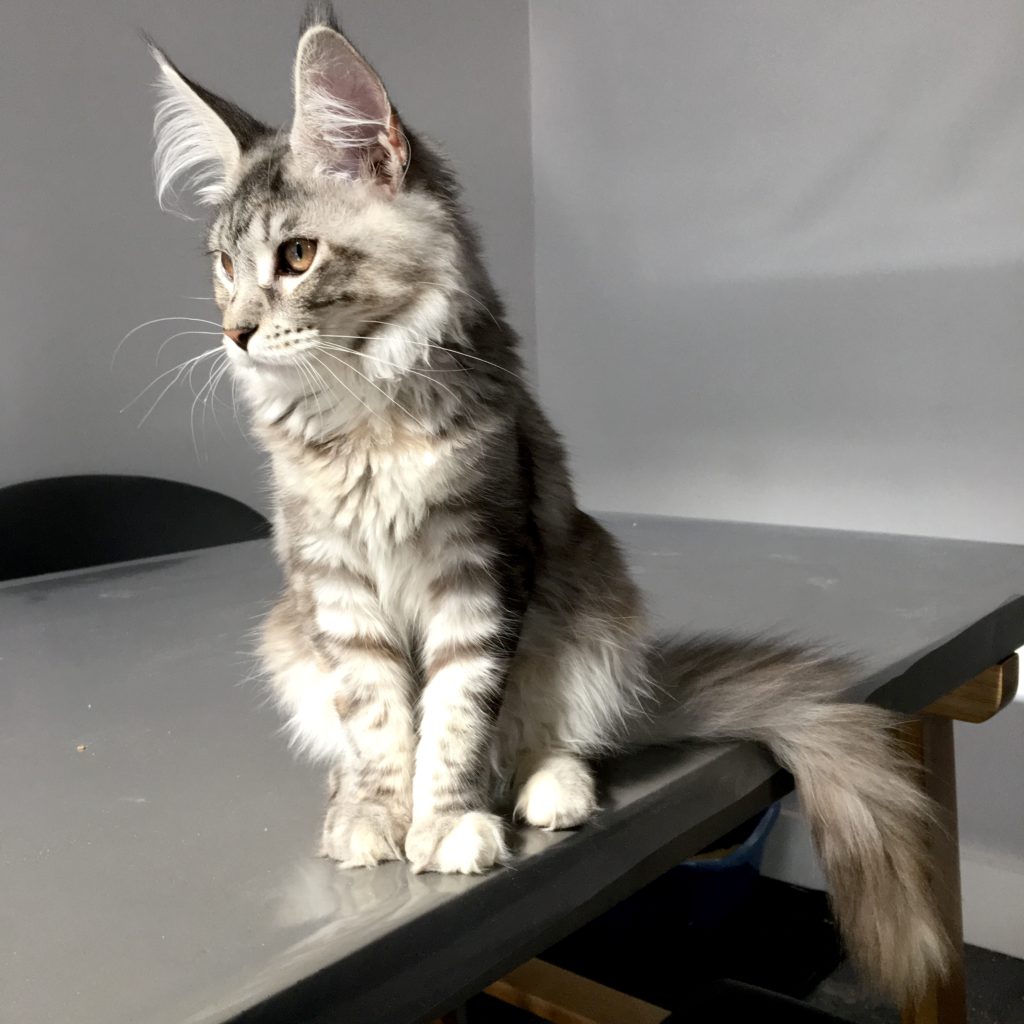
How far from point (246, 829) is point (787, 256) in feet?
6.03

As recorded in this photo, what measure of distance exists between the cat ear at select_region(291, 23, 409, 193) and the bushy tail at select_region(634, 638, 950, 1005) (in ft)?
1.72

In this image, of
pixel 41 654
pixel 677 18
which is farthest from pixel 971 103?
pixel 41 654

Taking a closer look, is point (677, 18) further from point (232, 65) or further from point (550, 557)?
point (550, 557)

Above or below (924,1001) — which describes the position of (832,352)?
above

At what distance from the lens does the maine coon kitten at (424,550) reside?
29.8 inches

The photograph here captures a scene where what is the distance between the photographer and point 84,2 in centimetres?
183

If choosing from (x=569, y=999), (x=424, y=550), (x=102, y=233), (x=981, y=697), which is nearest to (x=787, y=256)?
(x=981, y=697)

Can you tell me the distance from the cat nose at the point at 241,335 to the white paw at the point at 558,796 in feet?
1.34

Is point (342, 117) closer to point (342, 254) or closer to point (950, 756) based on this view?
point (342, 254)

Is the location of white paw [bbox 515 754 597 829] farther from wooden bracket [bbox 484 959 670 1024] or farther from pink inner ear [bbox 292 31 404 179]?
wooden bracket [bbox 484 959 670 1024]

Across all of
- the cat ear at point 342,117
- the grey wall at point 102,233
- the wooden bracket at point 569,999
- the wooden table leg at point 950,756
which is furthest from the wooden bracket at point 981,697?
the grey wall at point 102,233

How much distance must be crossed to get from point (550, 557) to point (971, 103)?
1.55 meters

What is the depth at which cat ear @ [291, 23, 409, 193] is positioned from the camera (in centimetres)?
72

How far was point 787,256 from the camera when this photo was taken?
2.20 meters
